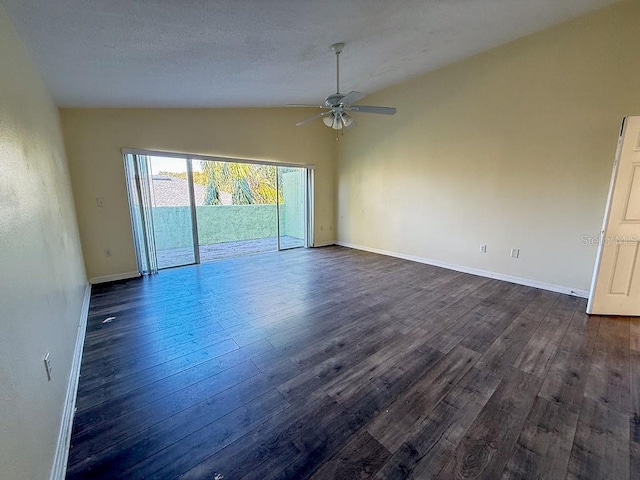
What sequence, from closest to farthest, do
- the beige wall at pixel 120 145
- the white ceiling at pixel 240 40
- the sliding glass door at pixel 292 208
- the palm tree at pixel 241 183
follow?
1. the white ceiling at pixel 240 40
2. the beige wall at pixel 120 145
3. the palm tree at pixel 241 183
4. the sliding glass door at pixel 292 208

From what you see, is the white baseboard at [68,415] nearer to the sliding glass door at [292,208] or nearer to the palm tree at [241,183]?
the palm tree at [241,183]

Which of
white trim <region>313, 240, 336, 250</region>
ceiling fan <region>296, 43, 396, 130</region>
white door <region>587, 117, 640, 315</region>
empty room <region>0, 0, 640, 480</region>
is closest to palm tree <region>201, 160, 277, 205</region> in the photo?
empty room <region>0, 0, 640, 480</region>

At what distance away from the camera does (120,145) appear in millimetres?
3938

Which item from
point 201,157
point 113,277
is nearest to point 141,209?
point 113,277

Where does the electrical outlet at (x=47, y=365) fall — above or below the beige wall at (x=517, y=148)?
below

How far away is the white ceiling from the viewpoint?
71.5 inches

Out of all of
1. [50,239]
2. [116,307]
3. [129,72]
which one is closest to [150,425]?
[50,239]

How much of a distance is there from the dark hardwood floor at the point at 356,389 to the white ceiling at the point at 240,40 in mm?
2344

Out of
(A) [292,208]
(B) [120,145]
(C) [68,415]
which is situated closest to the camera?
(C) [68,415]

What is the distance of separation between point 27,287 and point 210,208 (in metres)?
5.03

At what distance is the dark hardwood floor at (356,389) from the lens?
1.39 metres

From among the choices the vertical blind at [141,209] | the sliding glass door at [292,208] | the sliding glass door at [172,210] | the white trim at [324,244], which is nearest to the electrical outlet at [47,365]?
the vertical blind at [141,209]

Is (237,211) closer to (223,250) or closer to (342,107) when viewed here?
(223,250)

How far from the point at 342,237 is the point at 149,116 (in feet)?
14.3
